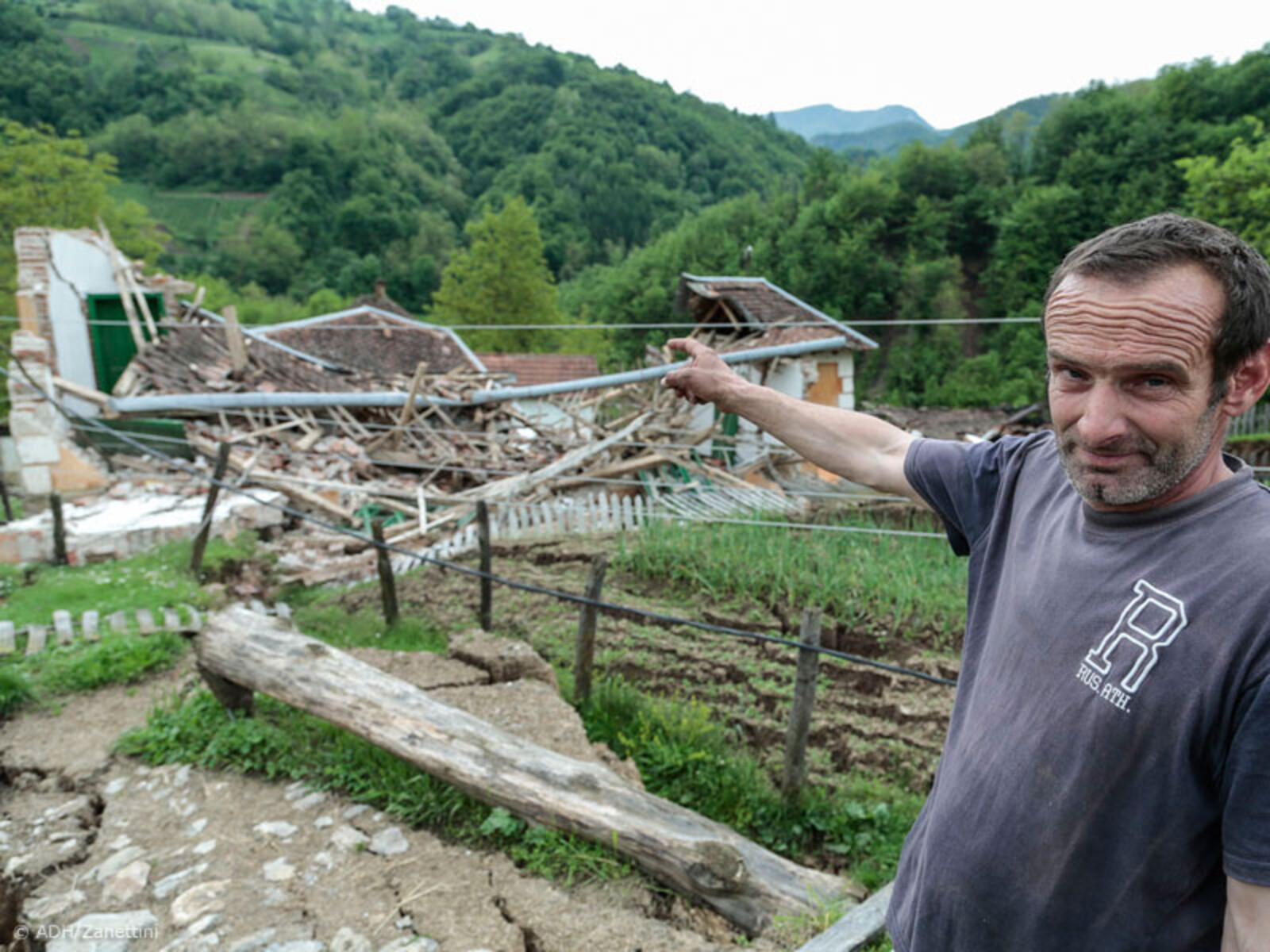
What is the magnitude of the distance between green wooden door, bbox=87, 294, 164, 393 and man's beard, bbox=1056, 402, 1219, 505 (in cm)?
1508

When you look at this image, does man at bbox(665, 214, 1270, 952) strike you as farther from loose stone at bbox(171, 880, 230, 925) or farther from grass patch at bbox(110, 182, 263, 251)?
grass patch at bbox(110, 182, 263, 251)

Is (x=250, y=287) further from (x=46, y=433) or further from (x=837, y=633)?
(x=837, y=633)

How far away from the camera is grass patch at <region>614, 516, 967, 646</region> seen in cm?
722

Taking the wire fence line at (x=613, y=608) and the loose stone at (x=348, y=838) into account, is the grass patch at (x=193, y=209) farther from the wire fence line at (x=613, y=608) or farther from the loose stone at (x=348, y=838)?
the loose stone at (x=348, y=838)

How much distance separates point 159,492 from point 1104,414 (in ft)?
38.5

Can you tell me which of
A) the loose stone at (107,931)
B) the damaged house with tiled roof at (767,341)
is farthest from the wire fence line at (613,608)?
the damaged house with tiled roof at (767,341)

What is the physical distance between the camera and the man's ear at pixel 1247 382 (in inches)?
49.7

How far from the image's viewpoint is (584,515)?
10898 mm

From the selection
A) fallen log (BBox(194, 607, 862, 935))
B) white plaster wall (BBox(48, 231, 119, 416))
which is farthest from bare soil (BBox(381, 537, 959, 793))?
white plaster wall (BBox(48, 231, 119, 416))

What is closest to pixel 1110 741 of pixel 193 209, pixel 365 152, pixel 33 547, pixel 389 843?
pixel 389 843

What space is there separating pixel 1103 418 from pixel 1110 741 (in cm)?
50

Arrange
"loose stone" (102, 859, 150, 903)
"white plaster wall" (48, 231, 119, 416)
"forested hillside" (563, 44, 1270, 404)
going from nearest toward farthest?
"loose stone" (102, 859, 150, 903) < "white plaster wall" (48, 231, 119, 416) < "forested hillside" (563, 44, 1270, 404)

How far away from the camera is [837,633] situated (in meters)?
7.16

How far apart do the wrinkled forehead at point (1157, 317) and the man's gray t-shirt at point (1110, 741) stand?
0.79 feet
